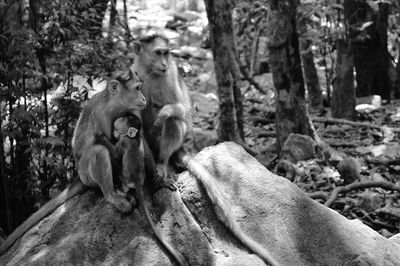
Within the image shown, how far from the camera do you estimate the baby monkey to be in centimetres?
493

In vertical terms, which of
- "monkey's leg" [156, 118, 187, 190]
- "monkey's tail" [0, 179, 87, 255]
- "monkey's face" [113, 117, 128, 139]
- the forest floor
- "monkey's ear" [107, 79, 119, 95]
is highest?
"monkey's ear" [107, 79, 119, 95]

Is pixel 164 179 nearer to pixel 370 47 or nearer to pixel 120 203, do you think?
pixel 120 203

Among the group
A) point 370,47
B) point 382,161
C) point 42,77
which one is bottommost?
point 382,161

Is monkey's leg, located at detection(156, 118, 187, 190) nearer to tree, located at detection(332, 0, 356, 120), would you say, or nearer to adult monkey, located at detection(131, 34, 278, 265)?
adult monkey, located at detection(131, 34, 278, 265)

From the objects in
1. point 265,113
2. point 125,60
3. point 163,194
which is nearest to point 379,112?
point 265,113

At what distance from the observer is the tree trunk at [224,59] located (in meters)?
8.80

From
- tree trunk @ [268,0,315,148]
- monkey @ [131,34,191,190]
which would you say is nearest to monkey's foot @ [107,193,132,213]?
monkey @ [131,34,191,190]

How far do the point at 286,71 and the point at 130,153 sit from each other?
433 cm

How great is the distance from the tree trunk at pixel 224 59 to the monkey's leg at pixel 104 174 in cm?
398

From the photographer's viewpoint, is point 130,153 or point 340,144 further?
point 340,144

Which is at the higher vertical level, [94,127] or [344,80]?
[94,127]

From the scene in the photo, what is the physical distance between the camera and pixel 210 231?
16.3ft

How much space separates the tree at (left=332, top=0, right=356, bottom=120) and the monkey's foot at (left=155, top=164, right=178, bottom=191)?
6.13 m

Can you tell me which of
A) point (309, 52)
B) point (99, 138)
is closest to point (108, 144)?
point (99, 138)
